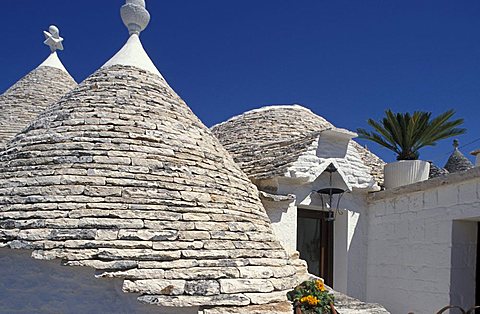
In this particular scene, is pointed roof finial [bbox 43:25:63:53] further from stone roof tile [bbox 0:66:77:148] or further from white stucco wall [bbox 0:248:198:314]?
white stucco wall [bbox 0:248:198:314]

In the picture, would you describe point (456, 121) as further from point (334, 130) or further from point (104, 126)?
point (104, 126)

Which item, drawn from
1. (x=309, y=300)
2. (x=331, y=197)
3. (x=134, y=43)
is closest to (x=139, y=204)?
(x=309, y=300)

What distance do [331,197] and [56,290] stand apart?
5.50 metres

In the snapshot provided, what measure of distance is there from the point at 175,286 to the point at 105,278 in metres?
0.65

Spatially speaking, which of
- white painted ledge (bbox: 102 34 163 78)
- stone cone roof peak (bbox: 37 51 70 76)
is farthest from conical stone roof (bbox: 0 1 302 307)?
stone cone roof peak (bbox: 37 51 70 76)

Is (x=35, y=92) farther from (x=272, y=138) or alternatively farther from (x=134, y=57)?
(x=272, y=138)

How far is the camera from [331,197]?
8672mm

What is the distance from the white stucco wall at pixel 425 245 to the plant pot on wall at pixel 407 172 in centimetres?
48

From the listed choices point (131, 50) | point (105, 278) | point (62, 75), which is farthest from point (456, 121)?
point (62, 75)

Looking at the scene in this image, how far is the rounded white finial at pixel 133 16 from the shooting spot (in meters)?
7.25

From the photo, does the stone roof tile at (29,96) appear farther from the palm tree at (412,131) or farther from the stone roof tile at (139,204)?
the palm tree at (412,131)

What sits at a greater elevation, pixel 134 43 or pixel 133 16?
pixel 133 16

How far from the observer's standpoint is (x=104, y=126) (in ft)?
17.8

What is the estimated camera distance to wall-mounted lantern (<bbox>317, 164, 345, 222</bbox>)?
8508mm
